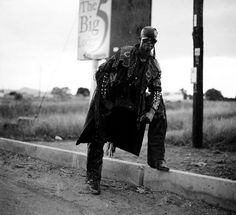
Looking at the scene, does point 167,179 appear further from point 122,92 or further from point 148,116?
point 122,92

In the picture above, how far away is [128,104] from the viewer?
4.29 meters

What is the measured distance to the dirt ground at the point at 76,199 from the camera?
11.8ft

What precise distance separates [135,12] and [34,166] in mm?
3331

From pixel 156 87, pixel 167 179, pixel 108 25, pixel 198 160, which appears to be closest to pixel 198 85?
pixel 198 160

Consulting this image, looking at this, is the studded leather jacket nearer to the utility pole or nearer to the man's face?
the man's face

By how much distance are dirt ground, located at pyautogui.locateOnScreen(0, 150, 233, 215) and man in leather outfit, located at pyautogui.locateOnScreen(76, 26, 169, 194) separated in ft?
1.03

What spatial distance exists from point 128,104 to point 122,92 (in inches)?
6.6

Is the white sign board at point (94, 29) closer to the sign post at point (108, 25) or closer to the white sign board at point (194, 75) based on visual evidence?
the sign post at point (108, 25)

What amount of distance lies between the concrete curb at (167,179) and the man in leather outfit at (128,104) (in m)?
0.20

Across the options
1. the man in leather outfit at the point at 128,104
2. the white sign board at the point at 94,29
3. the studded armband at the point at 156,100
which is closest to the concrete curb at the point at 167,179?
the man in leather outfit at the point at 128,104

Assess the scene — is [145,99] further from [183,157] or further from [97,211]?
[183,157]

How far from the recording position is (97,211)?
3627 millimetres

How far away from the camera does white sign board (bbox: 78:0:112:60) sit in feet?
22.4

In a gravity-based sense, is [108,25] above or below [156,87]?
above
